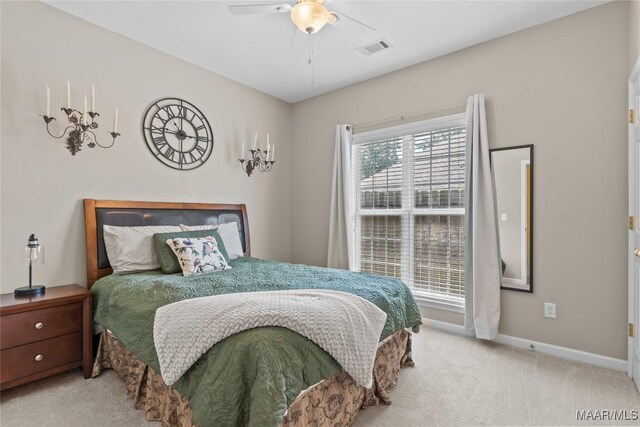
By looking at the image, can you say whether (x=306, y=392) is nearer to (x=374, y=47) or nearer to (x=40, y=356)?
(x=40, y=356)

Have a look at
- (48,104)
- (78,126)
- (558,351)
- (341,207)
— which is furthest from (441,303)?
(48,104)

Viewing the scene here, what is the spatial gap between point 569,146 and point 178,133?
3575 millimetres

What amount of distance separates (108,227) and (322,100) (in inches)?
114

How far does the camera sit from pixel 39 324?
2.07 meters

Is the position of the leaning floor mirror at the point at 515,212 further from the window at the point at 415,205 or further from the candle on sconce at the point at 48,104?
the candle on sconce at the point at 48,104

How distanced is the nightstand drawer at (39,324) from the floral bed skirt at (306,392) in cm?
23

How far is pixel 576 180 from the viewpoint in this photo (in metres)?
2.57

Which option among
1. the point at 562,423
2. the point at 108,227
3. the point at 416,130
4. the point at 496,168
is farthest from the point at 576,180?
the point at 108,227

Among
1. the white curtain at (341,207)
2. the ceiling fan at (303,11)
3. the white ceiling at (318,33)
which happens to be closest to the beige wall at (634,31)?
the white ceiling at (318,33)

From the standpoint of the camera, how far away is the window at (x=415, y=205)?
3262 millimetres

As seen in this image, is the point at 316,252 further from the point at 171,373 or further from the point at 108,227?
the point at 171,373

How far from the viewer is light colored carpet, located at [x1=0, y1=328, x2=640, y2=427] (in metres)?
1.82

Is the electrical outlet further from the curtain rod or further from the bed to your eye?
the curtain rod

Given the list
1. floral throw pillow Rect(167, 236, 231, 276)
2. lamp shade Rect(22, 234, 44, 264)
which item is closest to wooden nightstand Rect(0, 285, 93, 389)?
lamp shade Rect(22, 234, 44, 264)
